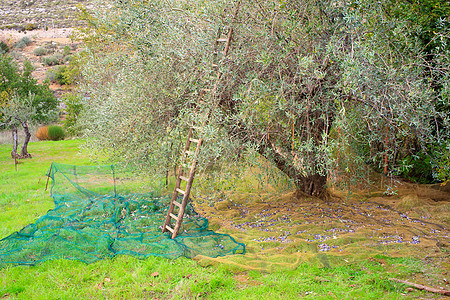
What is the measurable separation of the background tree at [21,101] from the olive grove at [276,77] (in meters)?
11.4

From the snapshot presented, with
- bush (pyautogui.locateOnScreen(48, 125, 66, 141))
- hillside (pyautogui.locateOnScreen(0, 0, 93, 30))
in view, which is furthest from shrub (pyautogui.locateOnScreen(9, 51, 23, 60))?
bush (pyautogui.locateOnScreen(48, 125, 66, 141))

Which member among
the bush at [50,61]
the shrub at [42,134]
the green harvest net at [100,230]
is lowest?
the shrub at [42,134]

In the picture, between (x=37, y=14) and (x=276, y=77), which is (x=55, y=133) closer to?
(x=276, y=77)

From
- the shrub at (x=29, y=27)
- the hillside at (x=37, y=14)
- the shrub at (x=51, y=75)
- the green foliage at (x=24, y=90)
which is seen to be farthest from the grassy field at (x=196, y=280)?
the shrub at (x=29, y=27)

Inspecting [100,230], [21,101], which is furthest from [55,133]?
[100,230]

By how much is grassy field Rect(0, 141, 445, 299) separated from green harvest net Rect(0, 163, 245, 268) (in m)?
0.25

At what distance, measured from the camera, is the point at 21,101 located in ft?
56.0

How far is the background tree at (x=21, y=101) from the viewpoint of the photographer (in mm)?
16125

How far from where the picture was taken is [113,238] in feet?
20.3

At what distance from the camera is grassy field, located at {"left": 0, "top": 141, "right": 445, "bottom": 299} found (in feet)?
14.6

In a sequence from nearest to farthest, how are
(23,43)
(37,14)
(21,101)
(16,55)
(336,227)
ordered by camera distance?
(336,227)
(21,101)
(16,55)
(23,43)
(37,14)

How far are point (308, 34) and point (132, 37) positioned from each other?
11.3ft

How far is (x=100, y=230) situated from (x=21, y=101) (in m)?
13.8

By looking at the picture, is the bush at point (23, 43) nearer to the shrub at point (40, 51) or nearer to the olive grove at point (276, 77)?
the shrub at point (40, 51)
